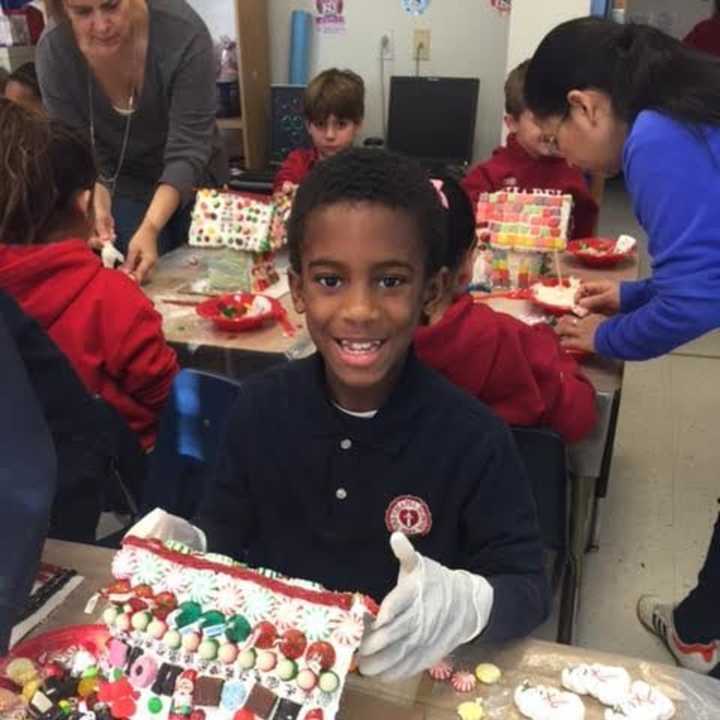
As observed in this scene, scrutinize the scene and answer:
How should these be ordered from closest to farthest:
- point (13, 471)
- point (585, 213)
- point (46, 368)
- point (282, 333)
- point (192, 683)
A: point (192, 683) → point (13, 471) → point (46, 368) → point (282, 333) → point (585, 213)

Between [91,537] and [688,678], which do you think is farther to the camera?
[91,537]

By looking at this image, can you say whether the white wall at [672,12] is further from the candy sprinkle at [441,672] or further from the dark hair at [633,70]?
the candy sprinkle at [441,672]

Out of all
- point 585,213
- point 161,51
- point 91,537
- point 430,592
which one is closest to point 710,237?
point 430,592

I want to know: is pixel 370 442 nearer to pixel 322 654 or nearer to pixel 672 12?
pixel 322 654

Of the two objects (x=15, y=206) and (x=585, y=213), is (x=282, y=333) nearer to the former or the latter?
(x=15, y=206)

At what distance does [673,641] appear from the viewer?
163 cm

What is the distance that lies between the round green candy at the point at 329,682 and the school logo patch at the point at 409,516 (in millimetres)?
283

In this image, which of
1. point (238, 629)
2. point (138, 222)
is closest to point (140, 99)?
point (138, 222)

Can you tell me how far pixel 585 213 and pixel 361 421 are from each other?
5.50 ft

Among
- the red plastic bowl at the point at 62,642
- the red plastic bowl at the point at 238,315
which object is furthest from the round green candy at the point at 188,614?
the red plastic bowl at the point at 238,315

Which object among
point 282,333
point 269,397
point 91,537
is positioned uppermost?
point 269,397

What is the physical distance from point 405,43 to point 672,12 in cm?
180

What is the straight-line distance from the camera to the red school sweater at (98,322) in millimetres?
1366

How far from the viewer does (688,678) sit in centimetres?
73
